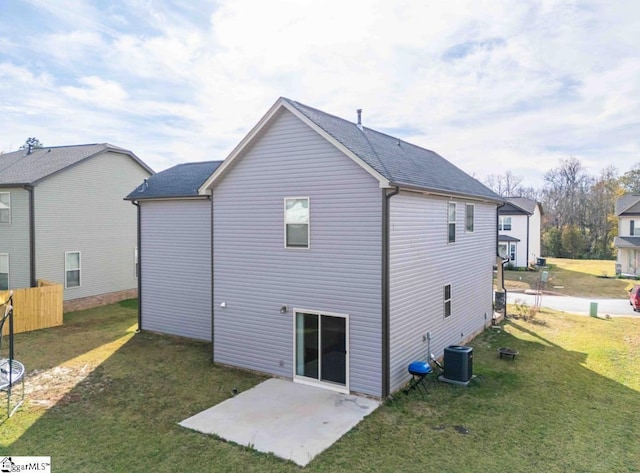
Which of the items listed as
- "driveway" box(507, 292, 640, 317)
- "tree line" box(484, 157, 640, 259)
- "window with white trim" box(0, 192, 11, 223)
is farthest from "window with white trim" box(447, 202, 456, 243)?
"tree line" box(484, 157, 640, 259)

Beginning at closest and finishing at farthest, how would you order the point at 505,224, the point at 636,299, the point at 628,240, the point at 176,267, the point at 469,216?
1. the point at 469,216
2. the point at 176,267
3. the point at 636,299
4. the point at 628,240
5. the point at 505,224

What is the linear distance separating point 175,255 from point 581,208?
55354 millimetres

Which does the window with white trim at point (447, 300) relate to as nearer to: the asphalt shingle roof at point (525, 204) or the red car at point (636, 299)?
the red car at point (636, 299)

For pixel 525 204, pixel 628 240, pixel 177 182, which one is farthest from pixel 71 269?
pixel 628 240

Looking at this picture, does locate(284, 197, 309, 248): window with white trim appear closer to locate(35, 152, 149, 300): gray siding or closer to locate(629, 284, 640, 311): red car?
locate(35, 152, 149, 300): gray siding

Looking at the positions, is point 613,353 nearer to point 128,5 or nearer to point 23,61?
point 128,5

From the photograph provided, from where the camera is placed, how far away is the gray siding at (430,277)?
9594mm

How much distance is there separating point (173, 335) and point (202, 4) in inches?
415

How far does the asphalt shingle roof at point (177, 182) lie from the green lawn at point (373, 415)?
5.11 meters

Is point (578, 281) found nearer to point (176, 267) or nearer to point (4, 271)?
point (176, 267)

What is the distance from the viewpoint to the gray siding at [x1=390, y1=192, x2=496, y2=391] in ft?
31.5

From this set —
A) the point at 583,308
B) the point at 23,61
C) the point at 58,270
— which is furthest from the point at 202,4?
the point at 583,308

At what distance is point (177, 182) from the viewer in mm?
15102

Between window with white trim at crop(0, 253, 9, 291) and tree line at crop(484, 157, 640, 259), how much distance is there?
50.3 m
